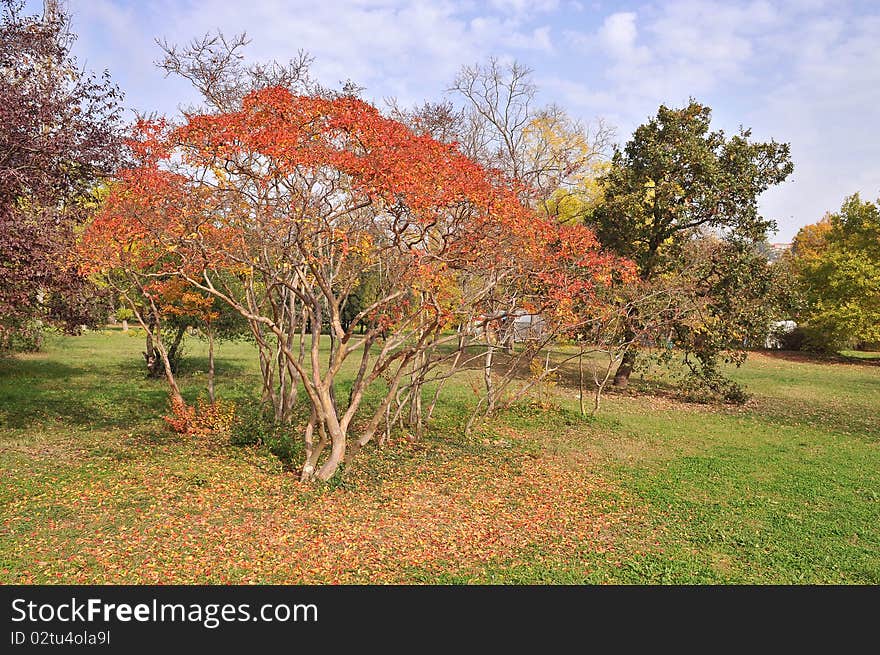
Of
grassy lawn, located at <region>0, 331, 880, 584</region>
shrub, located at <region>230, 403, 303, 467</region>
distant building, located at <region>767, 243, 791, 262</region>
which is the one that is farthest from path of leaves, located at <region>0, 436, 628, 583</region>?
distant building, located at <region>767, 243, 791, 262</region>

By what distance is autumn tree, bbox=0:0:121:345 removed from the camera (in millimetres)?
7391

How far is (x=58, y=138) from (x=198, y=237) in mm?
2714

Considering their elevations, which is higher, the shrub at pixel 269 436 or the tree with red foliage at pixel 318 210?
the tree with red foliage at pixel 318 210

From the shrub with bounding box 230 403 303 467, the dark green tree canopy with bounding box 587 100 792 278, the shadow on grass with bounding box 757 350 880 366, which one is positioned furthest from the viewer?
the shadow on grass with bounding box 757 350 880 366

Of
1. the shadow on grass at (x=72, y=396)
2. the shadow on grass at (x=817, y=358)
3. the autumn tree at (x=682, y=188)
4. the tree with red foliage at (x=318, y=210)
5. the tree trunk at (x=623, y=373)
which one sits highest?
the autumn tree at (x=682, y=188)

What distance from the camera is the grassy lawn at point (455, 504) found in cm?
545

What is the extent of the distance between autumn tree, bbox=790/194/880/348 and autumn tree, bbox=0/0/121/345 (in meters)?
25.0

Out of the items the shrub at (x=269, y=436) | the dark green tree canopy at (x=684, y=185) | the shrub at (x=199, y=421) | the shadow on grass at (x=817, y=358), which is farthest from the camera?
the shadow on grass at (x=817, y=358)

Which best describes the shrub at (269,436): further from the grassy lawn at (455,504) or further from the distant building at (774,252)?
the distant building at (774,252)

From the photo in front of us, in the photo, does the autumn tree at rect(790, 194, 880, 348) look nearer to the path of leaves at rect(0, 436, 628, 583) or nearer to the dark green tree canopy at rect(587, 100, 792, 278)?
the dark green tree canopy at rect(587, 100, 792, 278)

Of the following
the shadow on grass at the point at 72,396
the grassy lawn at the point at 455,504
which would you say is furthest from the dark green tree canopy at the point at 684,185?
the shadow on grass at the point at 72,396

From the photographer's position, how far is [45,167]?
26.5 ft

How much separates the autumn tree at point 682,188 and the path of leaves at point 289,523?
824cm

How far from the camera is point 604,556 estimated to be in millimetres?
5855
